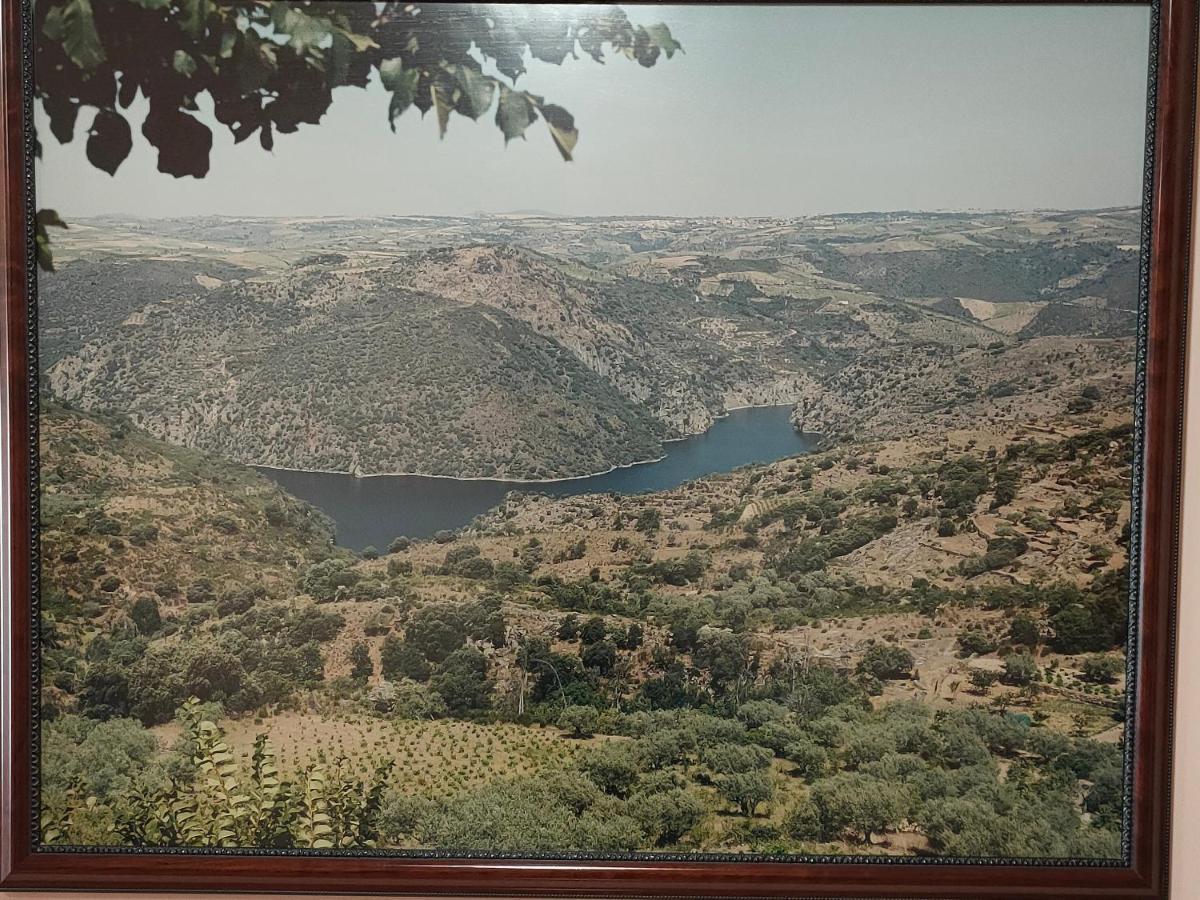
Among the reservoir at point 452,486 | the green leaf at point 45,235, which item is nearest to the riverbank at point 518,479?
the reservoir at point 452,486

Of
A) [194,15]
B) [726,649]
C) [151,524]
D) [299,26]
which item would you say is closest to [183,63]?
[194,15]

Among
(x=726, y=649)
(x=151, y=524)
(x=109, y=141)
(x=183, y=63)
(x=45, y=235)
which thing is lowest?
(x=726, y=649)

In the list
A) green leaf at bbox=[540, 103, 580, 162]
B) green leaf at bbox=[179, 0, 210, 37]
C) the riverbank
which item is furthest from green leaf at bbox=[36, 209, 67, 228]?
green leaf at bbox=[540, 103, 580, 162]

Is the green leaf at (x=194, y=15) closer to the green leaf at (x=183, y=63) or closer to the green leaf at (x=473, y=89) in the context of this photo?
the green leaf at (x=183, y=63)

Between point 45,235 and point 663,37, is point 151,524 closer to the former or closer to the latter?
point 45,235

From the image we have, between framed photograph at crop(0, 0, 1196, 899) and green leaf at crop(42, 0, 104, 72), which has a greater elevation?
green leaf at crop(42, 0, 104, 72)

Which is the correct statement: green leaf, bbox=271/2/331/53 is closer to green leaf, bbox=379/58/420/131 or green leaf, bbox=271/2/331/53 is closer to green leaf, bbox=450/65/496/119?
green leaf, bbox=379/58/420/131

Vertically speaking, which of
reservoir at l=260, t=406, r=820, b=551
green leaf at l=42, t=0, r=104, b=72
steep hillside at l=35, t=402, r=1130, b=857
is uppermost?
green leaf at l=42, t=0, r=104, b=72
